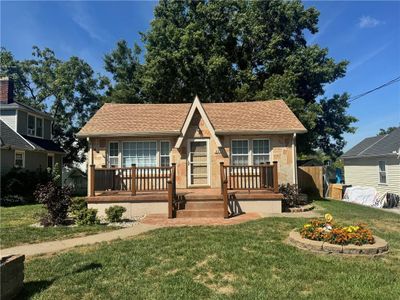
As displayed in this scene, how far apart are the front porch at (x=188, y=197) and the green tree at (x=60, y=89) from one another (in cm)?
2001

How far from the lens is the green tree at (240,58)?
24.8 m

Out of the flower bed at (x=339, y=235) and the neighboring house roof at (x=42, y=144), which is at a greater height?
the neighboring house roof at (x=42, y=144)

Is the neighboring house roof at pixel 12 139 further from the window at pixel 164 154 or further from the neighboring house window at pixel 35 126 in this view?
the window at pixel 164 154

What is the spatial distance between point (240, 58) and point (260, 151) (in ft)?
50.0

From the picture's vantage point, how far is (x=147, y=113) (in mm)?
16734

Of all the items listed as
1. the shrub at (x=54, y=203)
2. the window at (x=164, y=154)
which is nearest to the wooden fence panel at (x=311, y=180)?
the window at (x=164, y=154)

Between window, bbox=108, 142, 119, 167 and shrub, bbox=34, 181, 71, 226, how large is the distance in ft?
14.4

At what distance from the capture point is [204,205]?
11.4m

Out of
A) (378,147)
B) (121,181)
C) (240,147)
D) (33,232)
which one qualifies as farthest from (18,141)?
(378,147)

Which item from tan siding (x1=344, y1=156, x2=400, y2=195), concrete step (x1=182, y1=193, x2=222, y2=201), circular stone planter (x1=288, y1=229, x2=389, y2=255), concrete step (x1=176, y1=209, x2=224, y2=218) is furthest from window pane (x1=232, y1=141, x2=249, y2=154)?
tan siding (x1=344, y1=156, x2=400, y2=195)

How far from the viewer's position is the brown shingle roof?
14.4 metres

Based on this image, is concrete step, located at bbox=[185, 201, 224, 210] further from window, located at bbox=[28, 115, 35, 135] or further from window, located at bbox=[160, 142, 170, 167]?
window, located at bbox=[28, 115, 35, 135]

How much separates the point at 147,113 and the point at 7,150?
998cm

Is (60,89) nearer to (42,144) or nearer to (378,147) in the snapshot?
(42,144)
